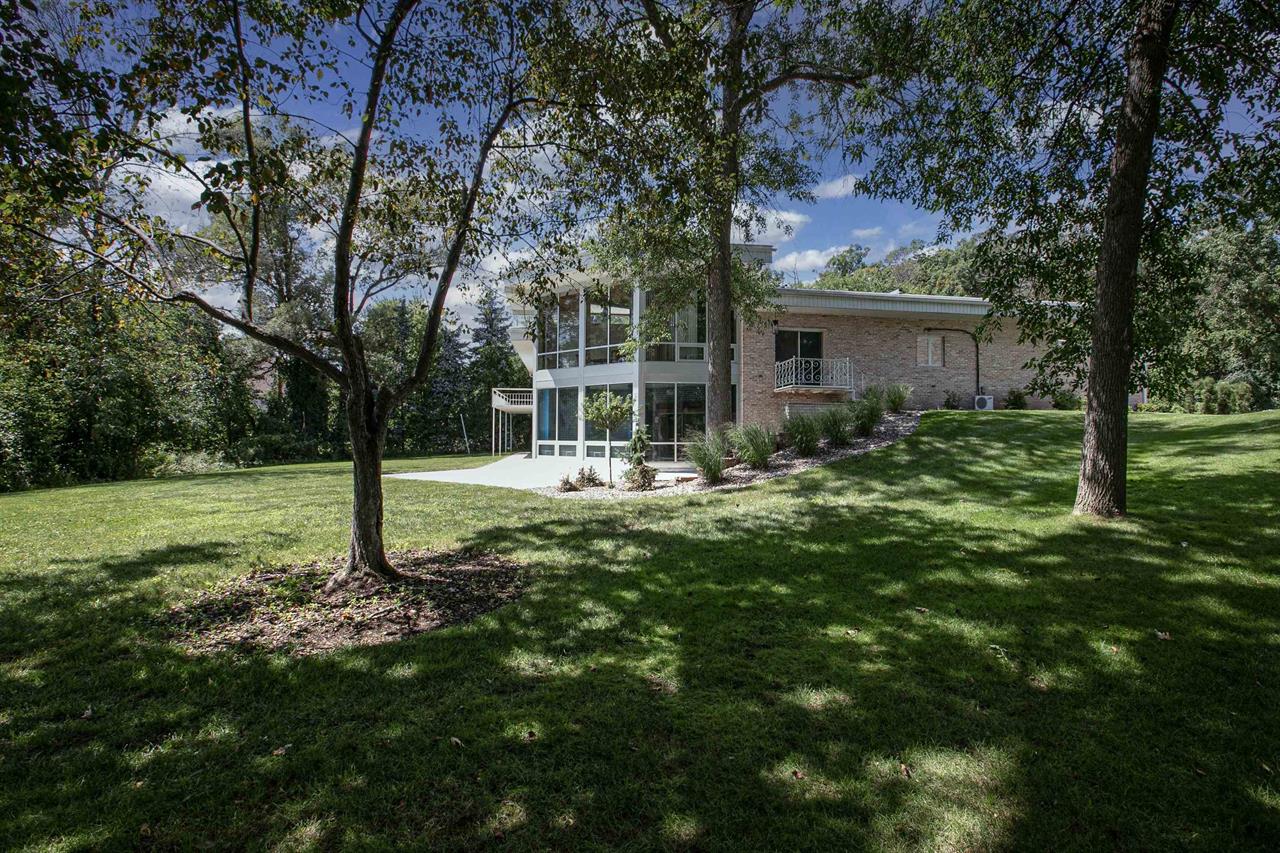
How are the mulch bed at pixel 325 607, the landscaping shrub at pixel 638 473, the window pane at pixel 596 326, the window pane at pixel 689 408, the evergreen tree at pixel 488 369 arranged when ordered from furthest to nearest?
the evergreen tree at pixel 488 369 → the window pane at pixel 596 326 → the window pane at pixel 689 408 → the landscaping shrub at pixel 638 473 → the mulch bed at pixel 325 607

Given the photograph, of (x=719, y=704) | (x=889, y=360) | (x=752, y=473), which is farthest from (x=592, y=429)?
(x=719, y=704)

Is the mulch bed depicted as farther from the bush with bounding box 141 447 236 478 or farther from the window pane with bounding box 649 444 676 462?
the bush with bounding box 141 447 236 478

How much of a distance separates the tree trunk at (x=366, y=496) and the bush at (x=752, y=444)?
27.1ft

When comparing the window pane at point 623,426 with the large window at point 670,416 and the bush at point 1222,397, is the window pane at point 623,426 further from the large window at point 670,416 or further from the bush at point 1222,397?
the bush at point 1222,397

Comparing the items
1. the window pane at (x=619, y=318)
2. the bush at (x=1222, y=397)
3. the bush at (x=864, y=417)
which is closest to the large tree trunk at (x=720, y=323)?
the bush at (x=864, y=417)

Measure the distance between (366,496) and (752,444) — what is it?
334 inches

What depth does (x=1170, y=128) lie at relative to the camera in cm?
636

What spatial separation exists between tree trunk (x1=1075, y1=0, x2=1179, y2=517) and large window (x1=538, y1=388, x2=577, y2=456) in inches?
547

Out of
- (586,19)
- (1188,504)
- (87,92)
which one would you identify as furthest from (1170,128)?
(87,92)

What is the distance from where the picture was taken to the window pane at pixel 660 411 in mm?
16625

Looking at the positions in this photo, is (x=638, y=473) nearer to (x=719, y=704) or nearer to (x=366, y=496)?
(x=366, y=496)

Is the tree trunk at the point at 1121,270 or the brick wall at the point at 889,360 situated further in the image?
the brick wall at the point at 889,360

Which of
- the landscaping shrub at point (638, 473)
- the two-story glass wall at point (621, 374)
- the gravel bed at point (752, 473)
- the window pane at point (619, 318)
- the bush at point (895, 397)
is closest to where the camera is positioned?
the gravel bed at point (752, 473)

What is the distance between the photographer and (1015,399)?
18156 millimetres
